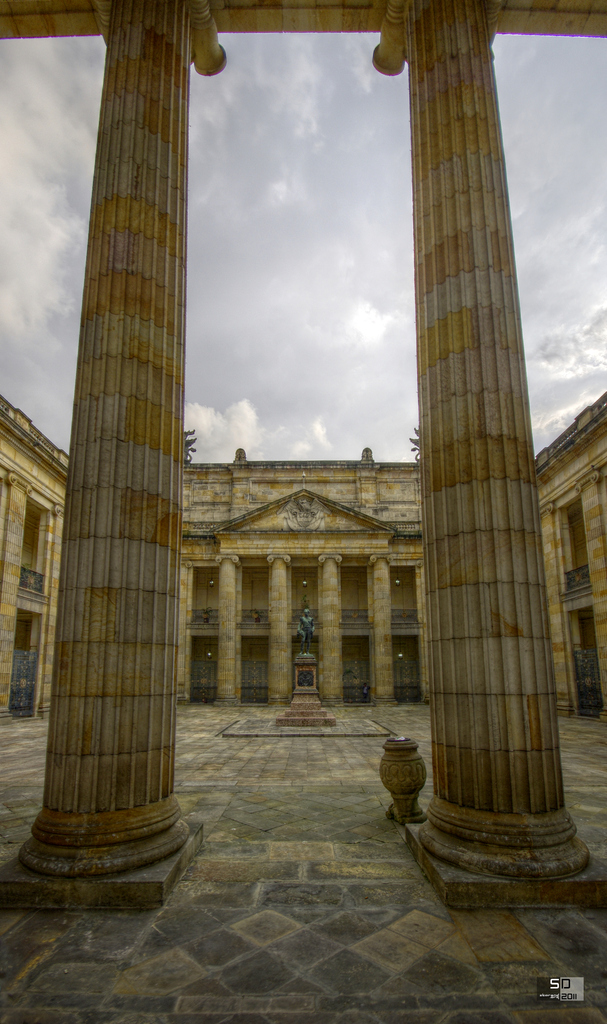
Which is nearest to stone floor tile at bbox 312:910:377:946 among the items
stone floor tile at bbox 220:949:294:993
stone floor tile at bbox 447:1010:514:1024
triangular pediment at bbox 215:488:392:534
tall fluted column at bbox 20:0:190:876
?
stone floor tile at bbox 220:949:294:993

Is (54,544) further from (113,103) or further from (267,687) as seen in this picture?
(113,103)

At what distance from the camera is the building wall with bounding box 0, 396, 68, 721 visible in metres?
19.2

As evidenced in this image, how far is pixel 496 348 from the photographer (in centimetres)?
529

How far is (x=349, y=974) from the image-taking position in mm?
3211

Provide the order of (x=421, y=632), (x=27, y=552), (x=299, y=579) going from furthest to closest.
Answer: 1. (x=299, y=579)
2. (x=421, y=632)
3. (x=27, y=552)

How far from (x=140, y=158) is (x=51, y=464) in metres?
18.5

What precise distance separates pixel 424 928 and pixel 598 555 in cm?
1807

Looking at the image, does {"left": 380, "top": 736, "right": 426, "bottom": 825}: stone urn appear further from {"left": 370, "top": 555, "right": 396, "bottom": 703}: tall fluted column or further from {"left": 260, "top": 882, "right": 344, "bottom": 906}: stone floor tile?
{"left": 370, "top": 555, "right": 396, "bottom": 703}: tall fluted column

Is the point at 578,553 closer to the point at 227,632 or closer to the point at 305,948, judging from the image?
the point at 227,632

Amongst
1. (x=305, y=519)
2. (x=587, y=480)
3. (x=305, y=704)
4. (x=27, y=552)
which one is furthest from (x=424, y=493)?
(x=305, y=519)

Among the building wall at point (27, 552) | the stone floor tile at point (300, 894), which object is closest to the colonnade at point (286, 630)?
the building wall at point (27, 552)

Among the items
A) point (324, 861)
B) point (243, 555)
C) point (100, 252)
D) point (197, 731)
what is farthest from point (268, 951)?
point (243, 555)

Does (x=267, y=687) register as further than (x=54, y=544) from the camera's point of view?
Yes

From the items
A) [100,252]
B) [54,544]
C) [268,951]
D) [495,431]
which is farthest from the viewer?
[54,544]
